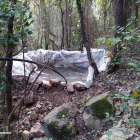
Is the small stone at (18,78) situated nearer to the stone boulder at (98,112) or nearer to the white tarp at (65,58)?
the stone boulder at (98,112)

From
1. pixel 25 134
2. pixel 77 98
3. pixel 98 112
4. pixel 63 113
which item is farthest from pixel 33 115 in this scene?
pixel 98 112

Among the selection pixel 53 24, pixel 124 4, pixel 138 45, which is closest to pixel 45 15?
pixel 53 24

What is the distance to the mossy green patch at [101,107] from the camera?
1.94 m

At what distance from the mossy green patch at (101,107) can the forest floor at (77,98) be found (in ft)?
0.54

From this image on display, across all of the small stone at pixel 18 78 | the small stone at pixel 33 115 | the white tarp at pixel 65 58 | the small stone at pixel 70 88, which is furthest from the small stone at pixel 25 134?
the white tarp at pixel 65 58

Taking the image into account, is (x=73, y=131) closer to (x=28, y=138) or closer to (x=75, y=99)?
(x=28, y=138)

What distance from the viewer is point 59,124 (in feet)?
6.41

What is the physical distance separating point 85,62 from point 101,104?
171 inches

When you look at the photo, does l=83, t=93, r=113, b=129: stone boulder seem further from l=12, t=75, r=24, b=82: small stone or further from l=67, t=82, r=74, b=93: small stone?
l=12, t=75, r=24, b=82: small stone

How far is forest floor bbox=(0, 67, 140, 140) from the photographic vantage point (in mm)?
1892

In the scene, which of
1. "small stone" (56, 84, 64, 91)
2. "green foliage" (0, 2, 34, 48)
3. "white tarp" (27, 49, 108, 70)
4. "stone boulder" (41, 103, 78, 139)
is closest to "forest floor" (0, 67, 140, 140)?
"small stone" (56, 84, 64, 91)

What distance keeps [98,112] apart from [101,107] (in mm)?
92

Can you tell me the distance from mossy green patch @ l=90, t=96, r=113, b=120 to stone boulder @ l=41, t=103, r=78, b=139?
0.39 meters

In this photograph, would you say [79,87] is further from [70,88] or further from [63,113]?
[63,113]
